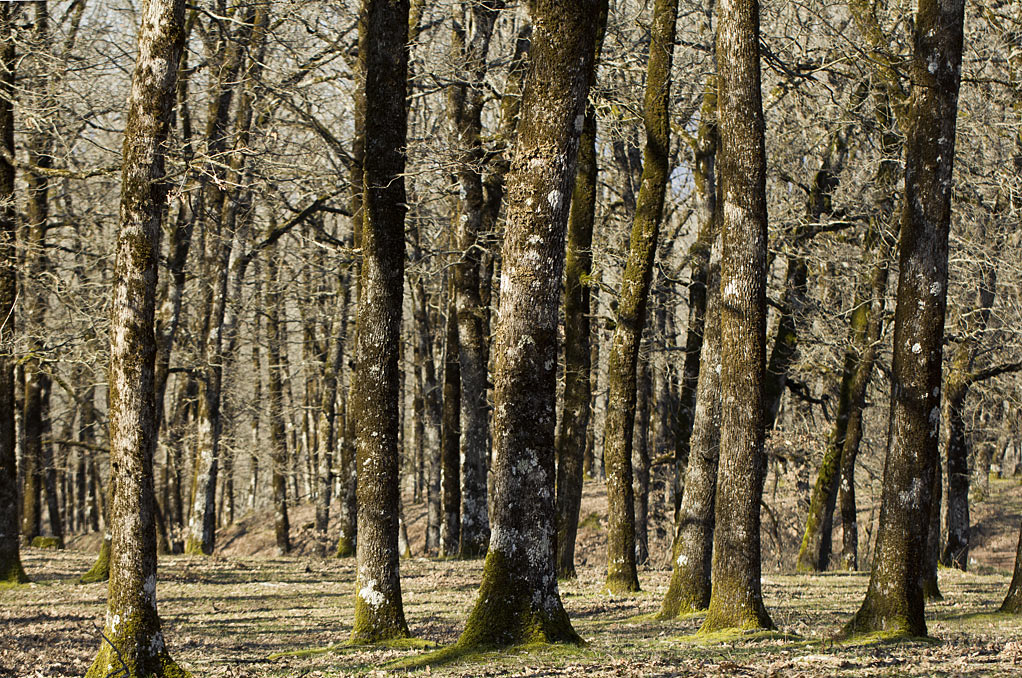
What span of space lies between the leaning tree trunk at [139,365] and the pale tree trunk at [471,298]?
9679mm

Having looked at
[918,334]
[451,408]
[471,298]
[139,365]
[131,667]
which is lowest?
[131,667]

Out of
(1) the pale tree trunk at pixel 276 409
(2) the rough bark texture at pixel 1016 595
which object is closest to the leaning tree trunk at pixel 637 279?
(2) the rough bark texture at pixel 1016 595

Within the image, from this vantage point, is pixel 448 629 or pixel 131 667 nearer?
pixel 131 667

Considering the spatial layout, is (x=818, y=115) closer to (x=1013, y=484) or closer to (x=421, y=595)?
(x=421, y=595)

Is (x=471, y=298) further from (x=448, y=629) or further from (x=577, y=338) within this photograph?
(x=448, y=629)

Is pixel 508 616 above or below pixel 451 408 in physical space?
below

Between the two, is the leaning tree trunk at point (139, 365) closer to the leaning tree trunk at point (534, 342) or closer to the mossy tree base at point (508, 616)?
the mossy tree base at point (508, 616)

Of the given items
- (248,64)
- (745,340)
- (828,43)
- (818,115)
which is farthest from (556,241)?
(248,64)

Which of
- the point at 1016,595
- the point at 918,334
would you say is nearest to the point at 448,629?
the point at 918,334

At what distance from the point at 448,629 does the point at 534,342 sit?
4.36 metres

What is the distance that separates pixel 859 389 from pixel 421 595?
1057cm

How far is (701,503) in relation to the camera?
12.1 meters

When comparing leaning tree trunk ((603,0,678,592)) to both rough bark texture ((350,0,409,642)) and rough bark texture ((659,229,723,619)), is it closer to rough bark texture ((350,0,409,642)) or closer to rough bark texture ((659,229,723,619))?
rough bark texture ((659,229,723,619))

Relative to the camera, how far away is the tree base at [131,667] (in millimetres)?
7254
